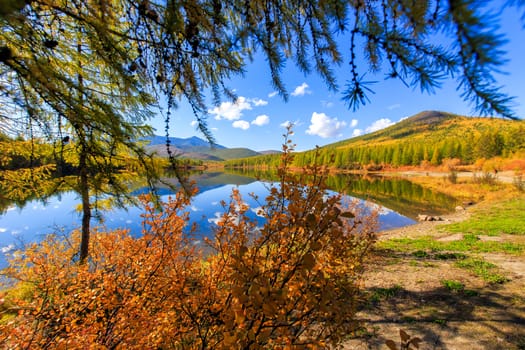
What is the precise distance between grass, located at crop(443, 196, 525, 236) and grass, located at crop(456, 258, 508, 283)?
14.5 ft

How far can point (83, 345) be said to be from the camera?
1.77m

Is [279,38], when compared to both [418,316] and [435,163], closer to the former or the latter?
[418,316]

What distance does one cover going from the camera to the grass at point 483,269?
4.63 meters

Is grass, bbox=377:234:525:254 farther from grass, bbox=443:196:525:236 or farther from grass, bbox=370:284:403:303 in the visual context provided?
grass, bbox=370:284:403:303

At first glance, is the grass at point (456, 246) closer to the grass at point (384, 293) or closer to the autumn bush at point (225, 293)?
the grass at point (384, 293)

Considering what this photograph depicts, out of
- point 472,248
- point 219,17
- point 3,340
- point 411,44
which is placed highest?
point 219,17

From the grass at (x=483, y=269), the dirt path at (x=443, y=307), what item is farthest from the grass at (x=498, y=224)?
the grass at (x=483, y=269)

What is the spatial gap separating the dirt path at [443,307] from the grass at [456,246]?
3.10ft

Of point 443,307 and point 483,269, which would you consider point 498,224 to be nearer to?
point 483,269

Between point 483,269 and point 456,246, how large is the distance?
2637mm

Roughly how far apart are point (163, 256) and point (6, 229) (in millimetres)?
17967

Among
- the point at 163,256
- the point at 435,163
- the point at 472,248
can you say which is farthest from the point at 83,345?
the point at 435,163

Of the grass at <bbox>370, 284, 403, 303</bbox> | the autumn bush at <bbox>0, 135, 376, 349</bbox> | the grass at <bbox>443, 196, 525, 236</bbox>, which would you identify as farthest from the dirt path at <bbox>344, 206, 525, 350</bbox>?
the grass at <bbox>443, 196, 525, 236</bbox>

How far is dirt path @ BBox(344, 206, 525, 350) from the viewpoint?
3037 mm
